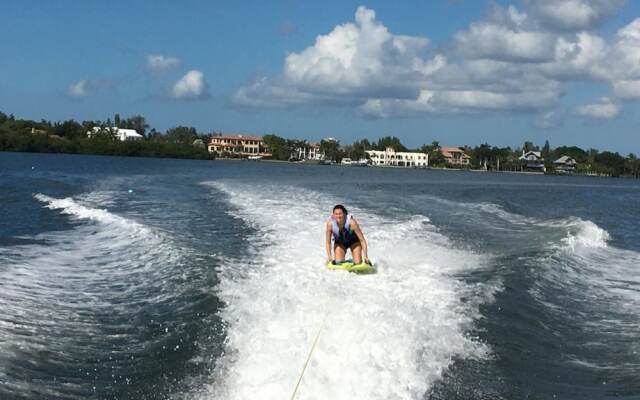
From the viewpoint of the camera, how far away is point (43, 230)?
17703 millimetres

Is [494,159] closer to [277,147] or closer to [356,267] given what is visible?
[277,147]

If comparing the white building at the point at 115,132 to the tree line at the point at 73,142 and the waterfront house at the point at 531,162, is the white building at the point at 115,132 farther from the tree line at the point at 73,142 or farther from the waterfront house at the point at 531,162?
the waterfront house at the point at 531,162

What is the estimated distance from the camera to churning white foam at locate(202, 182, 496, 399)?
670 cm

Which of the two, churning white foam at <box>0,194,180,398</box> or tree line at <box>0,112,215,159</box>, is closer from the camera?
churning white foam at <box>0,194,180,398</box>

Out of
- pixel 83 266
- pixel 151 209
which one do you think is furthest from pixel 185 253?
pixel 151 209

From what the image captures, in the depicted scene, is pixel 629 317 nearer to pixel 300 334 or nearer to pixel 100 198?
pixel 300 334

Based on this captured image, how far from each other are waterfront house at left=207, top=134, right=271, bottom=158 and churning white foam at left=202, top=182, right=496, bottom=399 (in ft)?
556

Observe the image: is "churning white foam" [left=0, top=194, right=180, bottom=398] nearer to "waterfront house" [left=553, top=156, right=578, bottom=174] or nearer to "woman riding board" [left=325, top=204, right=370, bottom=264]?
"woman riding board" [left=325, top=204, right=370, bottom=264]

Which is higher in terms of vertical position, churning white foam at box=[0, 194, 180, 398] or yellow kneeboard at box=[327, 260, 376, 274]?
yellow kneeboard at box=[327, 260, 376, 274]

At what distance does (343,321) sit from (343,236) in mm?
4166

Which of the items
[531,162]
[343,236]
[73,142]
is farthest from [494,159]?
[343,236]

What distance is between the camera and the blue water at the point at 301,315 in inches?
273

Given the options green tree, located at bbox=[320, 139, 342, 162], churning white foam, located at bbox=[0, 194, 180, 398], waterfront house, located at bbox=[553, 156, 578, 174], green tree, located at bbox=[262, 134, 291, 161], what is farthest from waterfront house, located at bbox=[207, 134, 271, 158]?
churning white foam, located at bbox=[0, 194, 180, 398]

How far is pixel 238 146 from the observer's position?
186m
